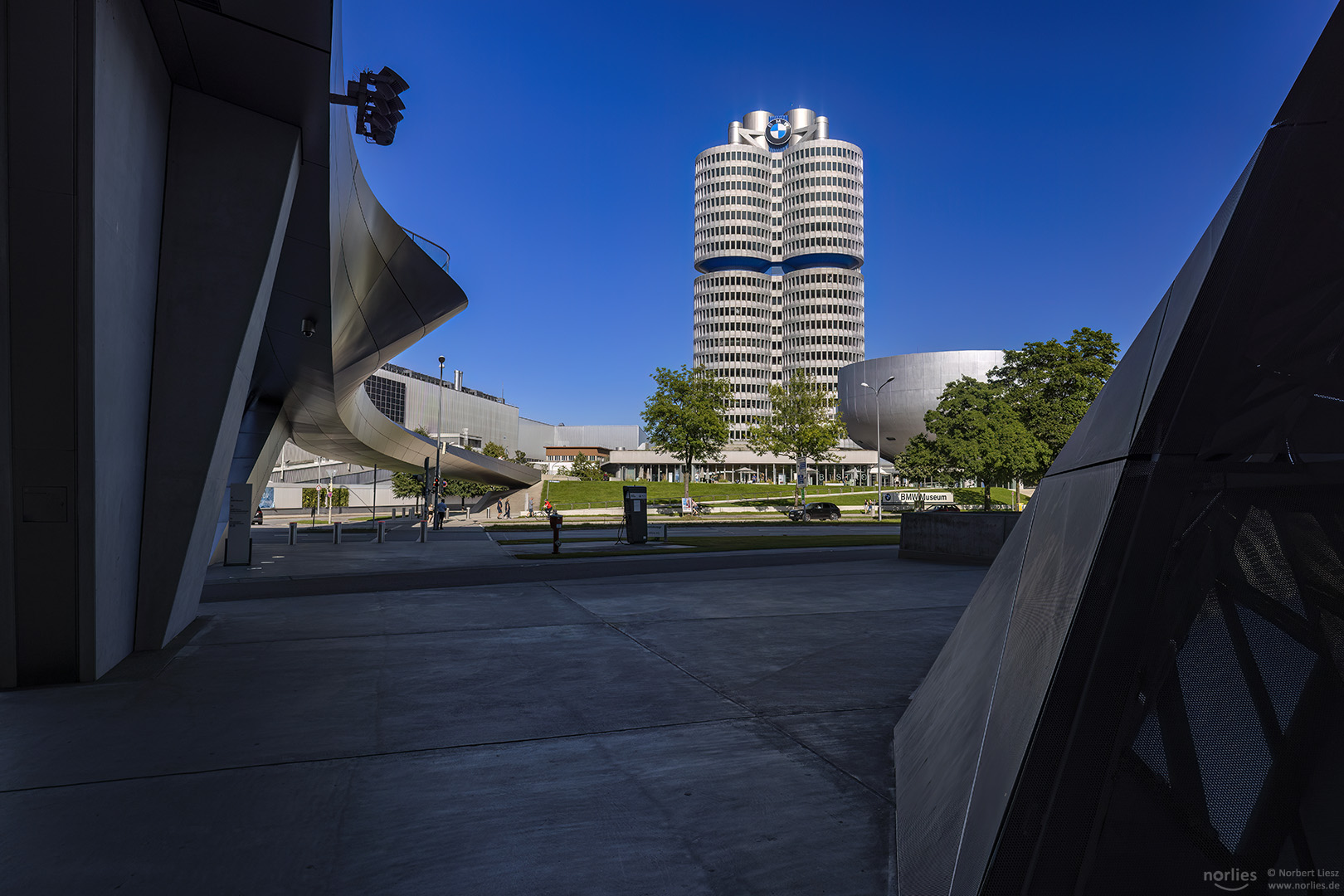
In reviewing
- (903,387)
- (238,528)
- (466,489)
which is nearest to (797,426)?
(466,489)

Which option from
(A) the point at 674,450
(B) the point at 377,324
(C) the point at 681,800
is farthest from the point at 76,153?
(A) the point at 674,450

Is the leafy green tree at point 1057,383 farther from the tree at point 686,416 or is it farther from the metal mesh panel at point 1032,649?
the metal mesh panel at point 1032,649

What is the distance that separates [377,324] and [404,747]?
772 inches

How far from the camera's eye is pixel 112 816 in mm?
4207

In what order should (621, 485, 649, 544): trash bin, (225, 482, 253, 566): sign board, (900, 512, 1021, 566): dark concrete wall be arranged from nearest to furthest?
(900, 512, 1021, 566): dark concrete wall, (225, 482, 253, 566): sign board, (621, 485, 649, 544): trash bin

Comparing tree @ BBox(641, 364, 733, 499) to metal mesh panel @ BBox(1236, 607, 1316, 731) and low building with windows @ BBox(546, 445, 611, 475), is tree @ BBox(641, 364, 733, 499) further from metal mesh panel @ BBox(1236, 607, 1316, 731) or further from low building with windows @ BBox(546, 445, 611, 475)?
low building with windows @ BBox(546, 445, 611, 475)

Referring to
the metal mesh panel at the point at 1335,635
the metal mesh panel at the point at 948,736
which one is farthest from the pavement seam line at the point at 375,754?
the metal mesh panel at the point at 1335,635

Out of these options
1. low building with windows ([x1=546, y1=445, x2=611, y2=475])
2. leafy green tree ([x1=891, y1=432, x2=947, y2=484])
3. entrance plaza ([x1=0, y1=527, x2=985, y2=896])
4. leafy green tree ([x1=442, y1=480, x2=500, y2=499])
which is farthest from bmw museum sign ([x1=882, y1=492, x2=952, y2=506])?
low building with windows ([x1=546, y1=445, x2=611, y2=475])

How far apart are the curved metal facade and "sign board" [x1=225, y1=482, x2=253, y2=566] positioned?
82832mm

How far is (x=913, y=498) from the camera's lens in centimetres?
6512

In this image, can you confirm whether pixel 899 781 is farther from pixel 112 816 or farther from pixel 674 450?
pixel 674 450

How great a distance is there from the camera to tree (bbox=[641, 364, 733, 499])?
67.5 meters

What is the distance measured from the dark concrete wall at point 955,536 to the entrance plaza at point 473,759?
8591 millimetres

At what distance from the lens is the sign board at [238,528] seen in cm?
2002
